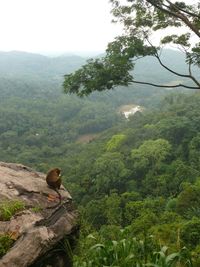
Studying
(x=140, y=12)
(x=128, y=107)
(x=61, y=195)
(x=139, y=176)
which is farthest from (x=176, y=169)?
(x=128, y=107)

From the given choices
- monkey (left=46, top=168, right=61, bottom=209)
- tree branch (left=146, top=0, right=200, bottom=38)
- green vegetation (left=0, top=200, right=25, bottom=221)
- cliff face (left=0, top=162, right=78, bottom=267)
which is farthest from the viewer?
tree branch (left=146, top=0, right=200, bottom=38)

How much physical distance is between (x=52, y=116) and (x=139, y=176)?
50148 millimetres

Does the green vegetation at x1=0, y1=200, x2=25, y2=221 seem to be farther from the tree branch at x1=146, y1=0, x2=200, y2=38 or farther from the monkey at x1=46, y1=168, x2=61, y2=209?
the tree branch at x1=146, y1=0, x2=200, y2=38

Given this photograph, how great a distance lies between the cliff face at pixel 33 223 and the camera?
11.2 feet

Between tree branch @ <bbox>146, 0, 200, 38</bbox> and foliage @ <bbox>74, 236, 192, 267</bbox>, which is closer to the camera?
foliage @ <bbox>74, 236, 192, 267</bbox>

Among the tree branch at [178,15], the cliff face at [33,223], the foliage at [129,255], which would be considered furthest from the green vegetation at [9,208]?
the tree branch at [178,15]

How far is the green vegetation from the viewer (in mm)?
3797

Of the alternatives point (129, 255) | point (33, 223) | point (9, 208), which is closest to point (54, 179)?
point (9, 208)

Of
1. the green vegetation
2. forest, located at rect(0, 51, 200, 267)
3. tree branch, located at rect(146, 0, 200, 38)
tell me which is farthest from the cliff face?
tree branch, located at rect(146, 0, 200, 38)

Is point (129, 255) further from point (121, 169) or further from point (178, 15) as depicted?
point (121, 169)

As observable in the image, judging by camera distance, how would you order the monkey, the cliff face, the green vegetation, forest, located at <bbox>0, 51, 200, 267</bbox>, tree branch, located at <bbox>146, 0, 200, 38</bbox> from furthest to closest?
tree branch, located at <bbox>146, 0, 200, 38</bbox> → the monkey → forest, located at <bbox>0, 51, 200, 267</bbox> → the green vegetation → the cliff face

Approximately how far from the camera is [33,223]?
3721mm

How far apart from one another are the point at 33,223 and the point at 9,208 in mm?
327

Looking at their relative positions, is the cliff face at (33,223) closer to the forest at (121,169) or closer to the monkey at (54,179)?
the monkey at (54,179)
